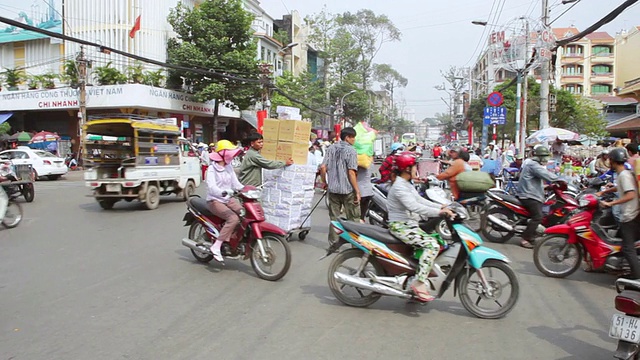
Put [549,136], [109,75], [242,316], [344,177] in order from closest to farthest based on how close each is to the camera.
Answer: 1. [242,316]
2. [344,177]
3. [549,136]
4. [109,75]

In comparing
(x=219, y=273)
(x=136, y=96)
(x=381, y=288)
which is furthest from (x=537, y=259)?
(x=136, y=96)

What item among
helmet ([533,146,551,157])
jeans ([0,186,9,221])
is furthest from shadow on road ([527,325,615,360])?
jeans ([0,186,9,221])

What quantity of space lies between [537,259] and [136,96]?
2623 cm

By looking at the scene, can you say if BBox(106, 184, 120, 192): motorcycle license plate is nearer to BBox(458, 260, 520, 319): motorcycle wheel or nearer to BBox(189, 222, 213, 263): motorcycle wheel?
BBox(189, 222, 213, 263): motorcycle wheel

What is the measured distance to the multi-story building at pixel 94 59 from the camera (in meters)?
29.3

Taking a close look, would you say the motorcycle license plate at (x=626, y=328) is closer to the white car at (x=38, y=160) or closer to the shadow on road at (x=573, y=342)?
the shadow on road at (x=573, y=342)

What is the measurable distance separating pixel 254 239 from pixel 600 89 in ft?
230

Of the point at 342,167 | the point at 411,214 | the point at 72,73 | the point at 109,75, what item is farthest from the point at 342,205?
the point at 72,73

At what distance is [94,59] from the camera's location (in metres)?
31.8

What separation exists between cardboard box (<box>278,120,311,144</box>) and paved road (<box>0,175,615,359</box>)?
6.37ft

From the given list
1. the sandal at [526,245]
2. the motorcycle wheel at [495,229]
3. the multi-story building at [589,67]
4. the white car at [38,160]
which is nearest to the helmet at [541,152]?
the motorcycle wheel at [495,229]

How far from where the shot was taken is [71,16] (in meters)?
31.5

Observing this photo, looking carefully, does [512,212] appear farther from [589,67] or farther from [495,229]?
[589,67]

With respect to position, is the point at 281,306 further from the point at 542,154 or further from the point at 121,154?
the point at 121,154
